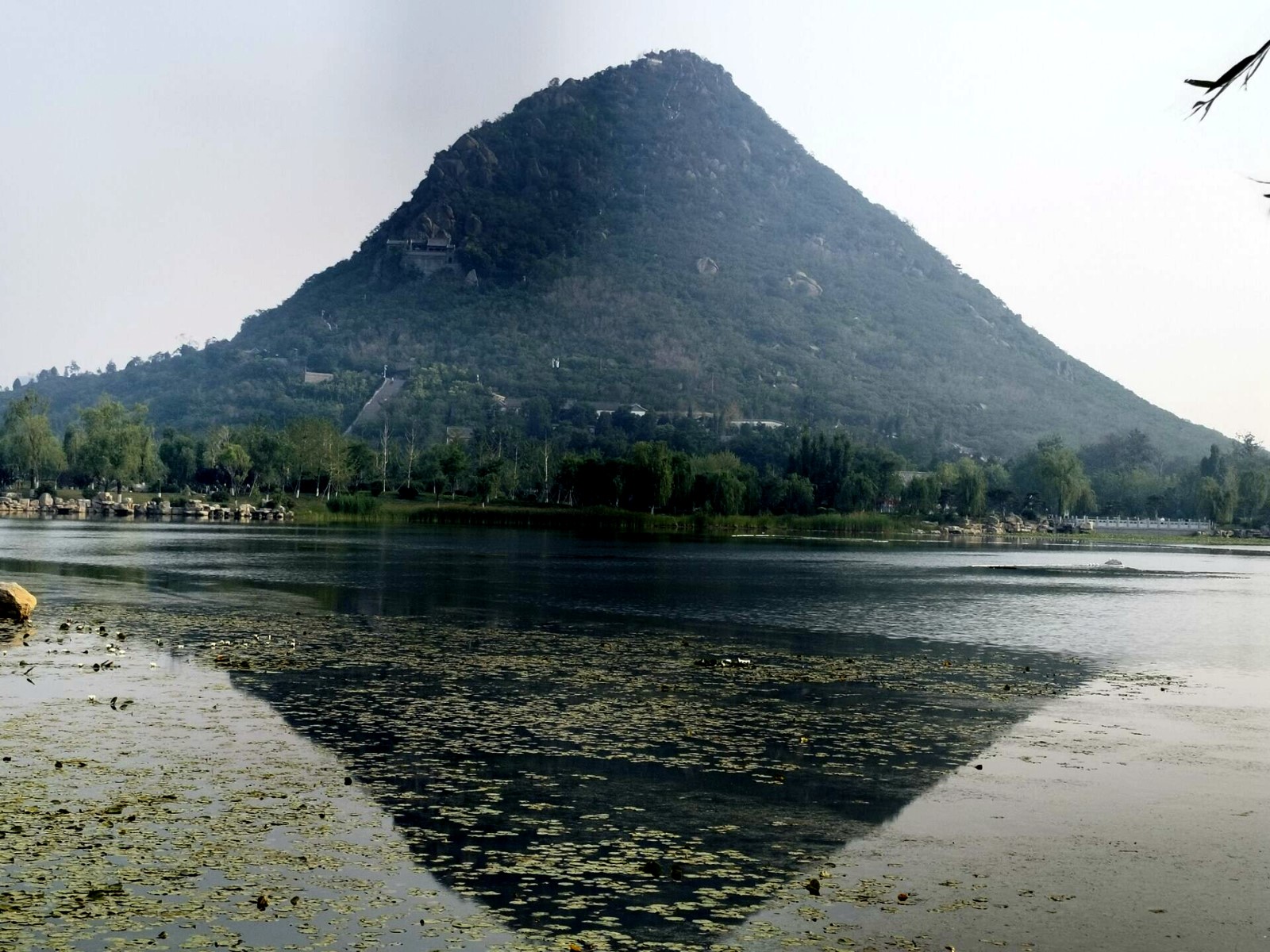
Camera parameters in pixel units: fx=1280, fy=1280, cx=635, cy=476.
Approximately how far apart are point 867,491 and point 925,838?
158832mm

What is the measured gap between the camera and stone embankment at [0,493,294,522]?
144 meters

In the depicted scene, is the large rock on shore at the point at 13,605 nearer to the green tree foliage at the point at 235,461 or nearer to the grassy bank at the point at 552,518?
the grassy bank at the point at 552,518

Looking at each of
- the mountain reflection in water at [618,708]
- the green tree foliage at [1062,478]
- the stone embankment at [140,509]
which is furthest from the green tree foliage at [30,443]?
the green tree foliage at [1062,478]

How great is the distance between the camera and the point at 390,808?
14.8 m

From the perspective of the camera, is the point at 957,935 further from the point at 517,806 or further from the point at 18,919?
the point at 18,919

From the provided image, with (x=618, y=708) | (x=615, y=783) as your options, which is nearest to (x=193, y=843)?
(x=615, y=783)

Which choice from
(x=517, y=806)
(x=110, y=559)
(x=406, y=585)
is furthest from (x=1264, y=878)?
(x=110, y=559)

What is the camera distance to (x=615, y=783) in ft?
53.6

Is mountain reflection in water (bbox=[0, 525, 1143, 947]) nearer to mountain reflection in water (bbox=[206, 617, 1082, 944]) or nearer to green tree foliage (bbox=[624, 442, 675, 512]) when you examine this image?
mountain reflection in water (bbox=[206, 617, 1082, 944])

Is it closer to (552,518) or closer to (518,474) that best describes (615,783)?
(552,518)

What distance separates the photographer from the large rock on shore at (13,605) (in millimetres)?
32312

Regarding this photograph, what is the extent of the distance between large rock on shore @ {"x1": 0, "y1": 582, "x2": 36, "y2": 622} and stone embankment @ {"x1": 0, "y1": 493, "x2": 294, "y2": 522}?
11029 centimetres

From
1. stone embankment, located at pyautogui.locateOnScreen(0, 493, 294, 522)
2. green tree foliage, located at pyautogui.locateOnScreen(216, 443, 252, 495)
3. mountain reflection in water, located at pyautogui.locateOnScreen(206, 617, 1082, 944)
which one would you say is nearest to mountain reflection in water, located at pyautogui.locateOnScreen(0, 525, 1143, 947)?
mountain reflection in water, located at pyautogui.locateOnScreen(206, 617, 1082, 944)

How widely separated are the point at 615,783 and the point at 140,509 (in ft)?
488
